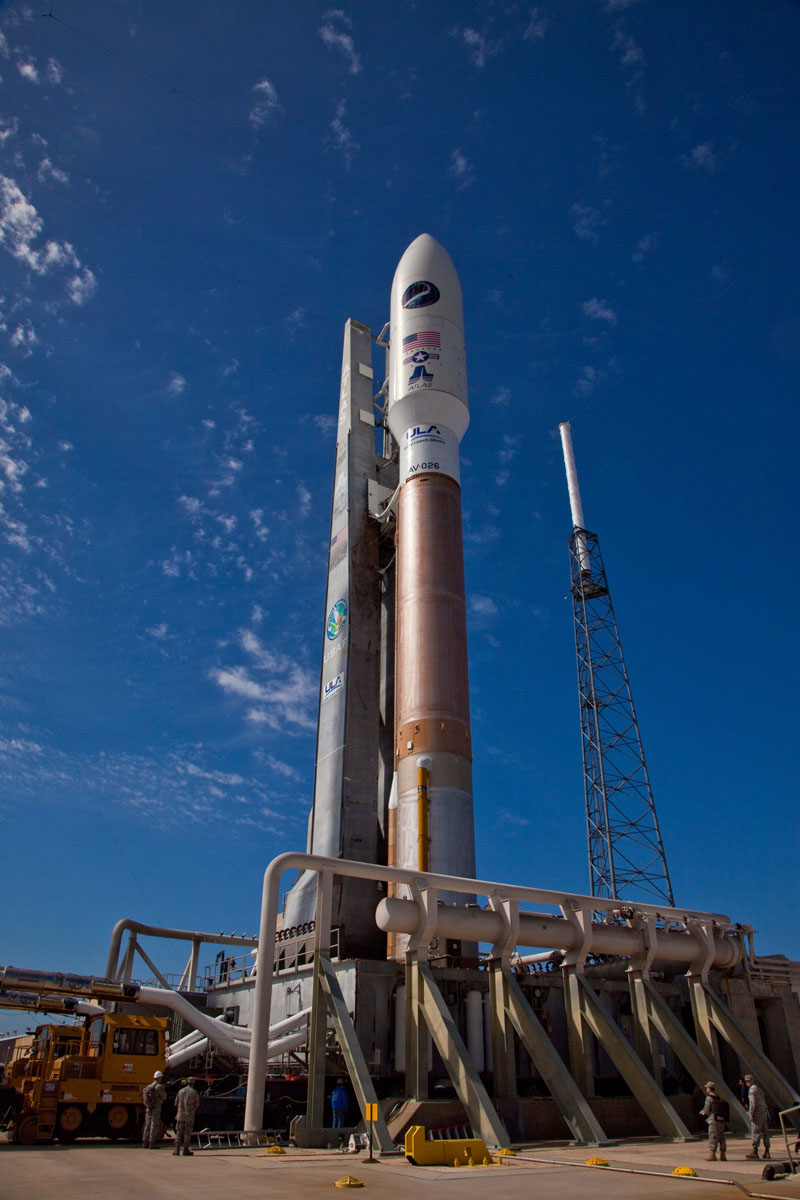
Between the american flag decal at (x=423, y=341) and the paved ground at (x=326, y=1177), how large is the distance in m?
30.2


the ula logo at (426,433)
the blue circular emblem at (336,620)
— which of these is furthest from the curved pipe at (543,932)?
the ula logo at (426,433)

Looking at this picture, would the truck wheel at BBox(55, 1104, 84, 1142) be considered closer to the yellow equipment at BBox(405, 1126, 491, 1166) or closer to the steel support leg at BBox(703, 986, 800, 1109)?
the yellow equipment at BBox(405, 1126, 491, 1166)

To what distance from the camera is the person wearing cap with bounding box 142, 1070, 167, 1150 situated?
1794cm

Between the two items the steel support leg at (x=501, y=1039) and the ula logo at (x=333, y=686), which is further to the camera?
the ula logo at (x=333, y=686)

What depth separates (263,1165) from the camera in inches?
611

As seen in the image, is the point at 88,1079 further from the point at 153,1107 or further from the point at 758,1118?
the point at 758,1118

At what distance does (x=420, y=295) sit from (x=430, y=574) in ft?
45.1

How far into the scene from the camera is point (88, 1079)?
19.0m

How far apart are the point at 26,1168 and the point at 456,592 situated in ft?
77.1

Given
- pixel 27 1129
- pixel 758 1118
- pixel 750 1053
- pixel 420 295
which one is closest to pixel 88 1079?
pixel 27 1129

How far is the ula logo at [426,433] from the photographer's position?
1431 inches

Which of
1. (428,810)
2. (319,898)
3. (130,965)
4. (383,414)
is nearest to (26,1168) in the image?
(319,898)

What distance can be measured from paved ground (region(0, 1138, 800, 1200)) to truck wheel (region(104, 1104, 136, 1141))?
85 centimetres

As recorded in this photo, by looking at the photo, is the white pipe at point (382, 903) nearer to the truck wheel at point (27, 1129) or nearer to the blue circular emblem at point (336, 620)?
the truck wheel at point (27, 1129)
